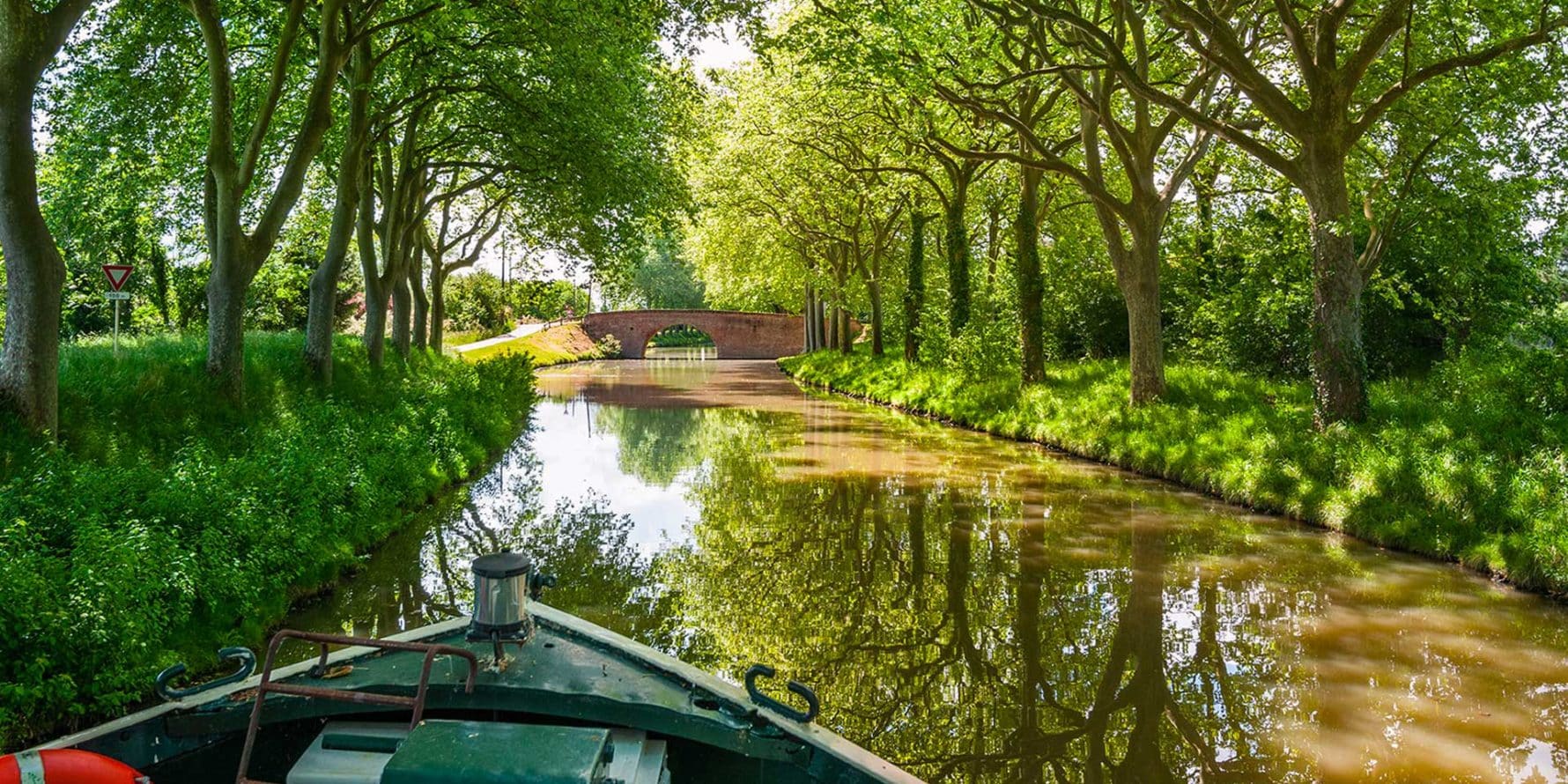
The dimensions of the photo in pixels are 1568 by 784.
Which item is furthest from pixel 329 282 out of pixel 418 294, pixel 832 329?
pixel 832 329

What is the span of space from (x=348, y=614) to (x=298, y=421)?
14.5 ft

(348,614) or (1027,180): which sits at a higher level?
(1027,180)

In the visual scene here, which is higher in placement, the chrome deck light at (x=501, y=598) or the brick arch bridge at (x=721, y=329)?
the brick arch bridge at (x=721, y=329)

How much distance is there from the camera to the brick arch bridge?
71.0 metres

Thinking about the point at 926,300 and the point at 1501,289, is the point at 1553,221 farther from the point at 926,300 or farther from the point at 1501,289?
the point at 926,300

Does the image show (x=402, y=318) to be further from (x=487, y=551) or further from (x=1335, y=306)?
(x=1335, y=306)

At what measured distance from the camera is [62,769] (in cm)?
295

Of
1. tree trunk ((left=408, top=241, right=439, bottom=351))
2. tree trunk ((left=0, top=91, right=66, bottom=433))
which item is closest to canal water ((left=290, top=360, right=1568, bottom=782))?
tree trunk ((left=0, top=91, right=66, bottom=433))

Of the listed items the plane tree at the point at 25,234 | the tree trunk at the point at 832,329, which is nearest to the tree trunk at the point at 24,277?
the plane tree at the point at 25,234

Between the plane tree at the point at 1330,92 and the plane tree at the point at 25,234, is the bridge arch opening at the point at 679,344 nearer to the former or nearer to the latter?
the plane tree at the point at 1330,92

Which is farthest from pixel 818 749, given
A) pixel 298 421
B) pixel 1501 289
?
pixel 1501 289

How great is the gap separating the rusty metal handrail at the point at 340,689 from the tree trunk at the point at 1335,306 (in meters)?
11.7

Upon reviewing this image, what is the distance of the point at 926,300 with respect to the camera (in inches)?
1181

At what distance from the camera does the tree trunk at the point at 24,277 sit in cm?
730
